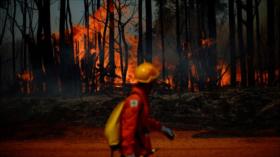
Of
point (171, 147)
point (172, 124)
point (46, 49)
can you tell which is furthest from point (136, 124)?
point (46, 49)

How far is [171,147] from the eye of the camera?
429 inches

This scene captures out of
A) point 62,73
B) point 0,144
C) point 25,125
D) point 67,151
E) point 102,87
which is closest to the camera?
point 67,151

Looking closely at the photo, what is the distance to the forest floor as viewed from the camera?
34.4ft

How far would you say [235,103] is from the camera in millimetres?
17562

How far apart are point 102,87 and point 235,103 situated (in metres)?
10.0

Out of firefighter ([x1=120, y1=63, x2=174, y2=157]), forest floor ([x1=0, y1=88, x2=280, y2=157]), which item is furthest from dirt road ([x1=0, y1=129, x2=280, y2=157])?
firefighter ([x1=120, y1=63, x2=174, y2=157])

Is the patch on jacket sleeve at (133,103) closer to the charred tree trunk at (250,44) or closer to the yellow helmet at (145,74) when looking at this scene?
the yellow helmet at (145,74)

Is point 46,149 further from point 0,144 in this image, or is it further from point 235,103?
point 235,103

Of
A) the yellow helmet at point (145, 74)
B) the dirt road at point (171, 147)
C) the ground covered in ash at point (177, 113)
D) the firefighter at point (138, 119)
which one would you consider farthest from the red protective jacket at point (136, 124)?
the ground covered in ash at point (177, 113)

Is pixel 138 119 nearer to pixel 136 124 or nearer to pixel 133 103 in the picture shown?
pixel 136 124

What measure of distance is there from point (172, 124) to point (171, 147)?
5.29 m

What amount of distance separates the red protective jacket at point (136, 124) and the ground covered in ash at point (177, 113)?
368 inches

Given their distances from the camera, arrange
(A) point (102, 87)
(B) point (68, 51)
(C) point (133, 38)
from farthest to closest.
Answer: (C) point (133, 38)
(B) point (68, 51)
(A) point (102, 87)

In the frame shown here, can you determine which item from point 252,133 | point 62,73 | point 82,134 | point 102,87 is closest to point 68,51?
point 62,73
